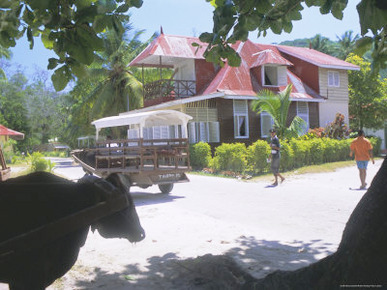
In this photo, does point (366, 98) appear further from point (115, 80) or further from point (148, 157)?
point (148, 157)

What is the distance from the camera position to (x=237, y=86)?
21703mm

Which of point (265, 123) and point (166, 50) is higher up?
point (166, 50)

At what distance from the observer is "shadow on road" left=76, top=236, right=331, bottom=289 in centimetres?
408

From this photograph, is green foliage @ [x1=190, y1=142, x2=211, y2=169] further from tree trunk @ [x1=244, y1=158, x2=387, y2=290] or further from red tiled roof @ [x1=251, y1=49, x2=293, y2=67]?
tree trunk @ [x1=244, y1=158, x2=387, y2=290]

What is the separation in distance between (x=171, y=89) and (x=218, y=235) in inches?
676

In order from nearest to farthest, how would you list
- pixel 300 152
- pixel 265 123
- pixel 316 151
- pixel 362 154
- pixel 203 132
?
pixel 362 154, pixel 300 152, pixel 316 151, pixel 203 132, pixel 265 123

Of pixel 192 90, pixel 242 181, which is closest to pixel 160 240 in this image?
pixel 242 181

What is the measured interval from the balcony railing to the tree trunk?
19.6 metres

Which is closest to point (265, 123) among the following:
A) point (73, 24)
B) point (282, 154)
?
point (282, 154)

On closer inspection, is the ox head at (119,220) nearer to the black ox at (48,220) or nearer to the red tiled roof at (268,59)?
the black ox at (48,220)

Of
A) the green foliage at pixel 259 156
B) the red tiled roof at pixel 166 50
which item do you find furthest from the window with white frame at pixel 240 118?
the green foliage at pixel 259 156

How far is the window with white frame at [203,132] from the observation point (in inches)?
817

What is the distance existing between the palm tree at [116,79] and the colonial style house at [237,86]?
3.49 metres

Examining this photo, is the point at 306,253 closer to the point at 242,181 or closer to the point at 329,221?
the point at 329,221
